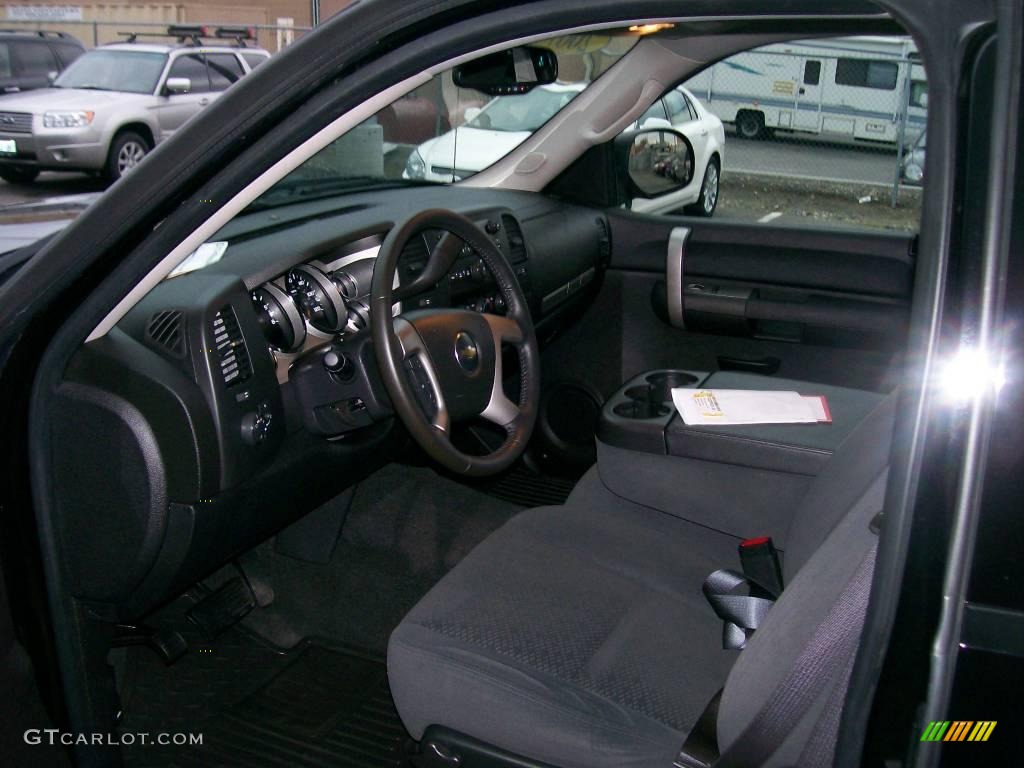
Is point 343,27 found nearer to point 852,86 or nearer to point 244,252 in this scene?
point 244,252

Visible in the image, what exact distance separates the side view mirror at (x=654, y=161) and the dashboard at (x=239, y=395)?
2.86ft

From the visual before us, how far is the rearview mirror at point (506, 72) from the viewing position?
1.78 meters

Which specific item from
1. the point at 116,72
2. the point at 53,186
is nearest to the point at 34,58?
the point at 116,72

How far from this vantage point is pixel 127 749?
2.09 meters

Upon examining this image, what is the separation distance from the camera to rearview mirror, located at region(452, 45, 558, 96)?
178 cm

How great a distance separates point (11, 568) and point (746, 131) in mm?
4158

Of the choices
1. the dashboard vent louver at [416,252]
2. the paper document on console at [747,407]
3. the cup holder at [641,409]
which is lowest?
the cup holder at [641,409]

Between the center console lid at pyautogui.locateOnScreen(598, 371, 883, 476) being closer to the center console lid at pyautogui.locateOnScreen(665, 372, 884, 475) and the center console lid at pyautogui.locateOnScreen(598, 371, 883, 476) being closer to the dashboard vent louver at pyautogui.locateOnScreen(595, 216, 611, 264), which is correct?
the center console lid at pyautogui.locateOnScreen(665, 372, 884, 475)

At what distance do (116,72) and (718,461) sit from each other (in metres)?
9.42

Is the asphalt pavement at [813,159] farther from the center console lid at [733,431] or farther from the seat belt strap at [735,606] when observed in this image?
the seat belt strap at [735,606]

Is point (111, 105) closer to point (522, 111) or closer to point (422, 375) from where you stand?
point (522, 111)

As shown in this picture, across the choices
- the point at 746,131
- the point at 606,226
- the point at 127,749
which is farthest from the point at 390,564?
the point at 746,131

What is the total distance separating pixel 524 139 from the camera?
329cm

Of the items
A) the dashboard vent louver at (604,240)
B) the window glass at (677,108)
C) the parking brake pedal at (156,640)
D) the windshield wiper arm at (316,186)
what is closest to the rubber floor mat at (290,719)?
the parking brake pedal at (156,640)
